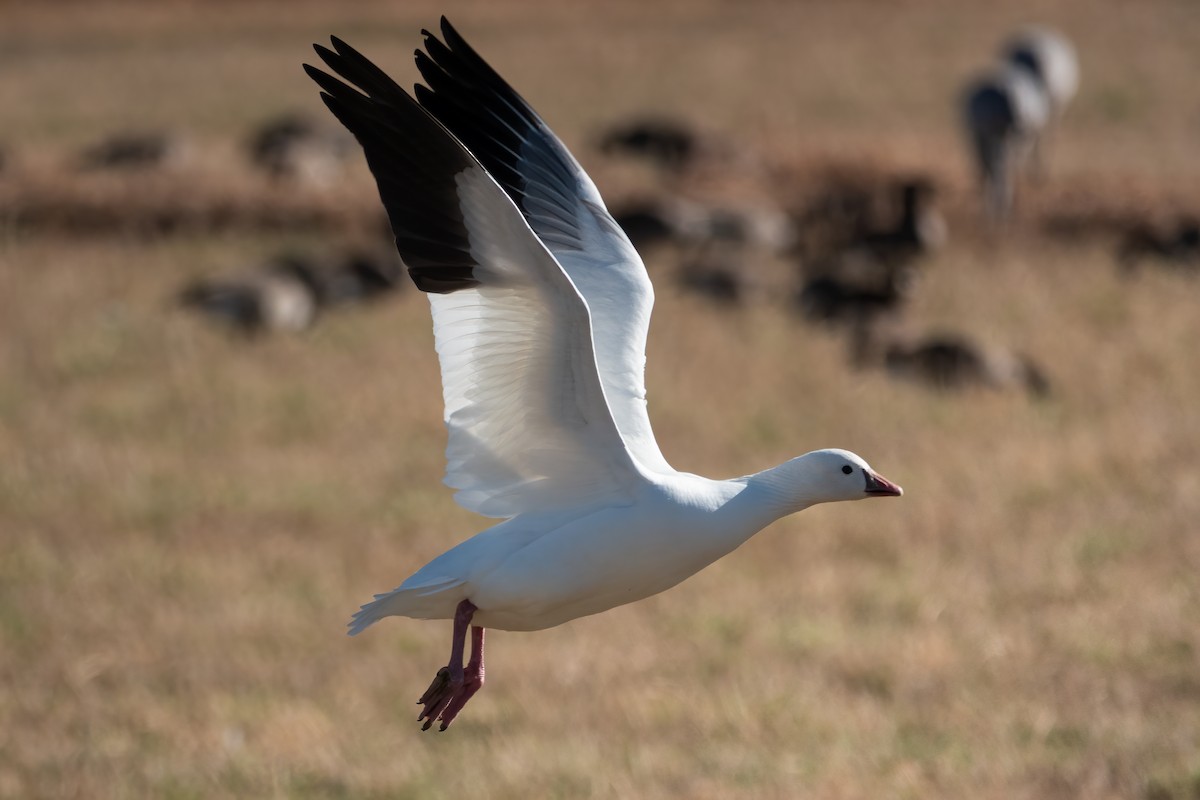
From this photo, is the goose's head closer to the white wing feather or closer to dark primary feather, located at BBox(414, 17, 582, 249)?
the white wing feather

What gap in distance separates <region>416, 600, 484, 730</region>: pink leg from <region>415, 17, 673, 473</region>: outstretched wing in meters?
0.76

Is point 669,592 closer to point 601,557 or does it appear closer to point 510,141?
point 510,141

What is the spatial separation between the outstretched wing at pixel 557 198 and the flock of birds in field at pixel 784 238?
25.0 feet

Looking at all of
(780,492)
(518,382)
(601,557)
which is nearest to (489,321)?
(518,382)

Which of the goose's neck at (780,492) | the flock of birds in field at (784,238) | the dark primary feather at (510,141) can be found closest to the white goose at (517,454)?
the goose's neck at (780,492)

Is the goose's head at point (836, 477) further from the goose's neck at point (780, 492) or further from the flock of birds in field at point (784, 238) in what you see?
the flock of birds in field at point (784, 238)

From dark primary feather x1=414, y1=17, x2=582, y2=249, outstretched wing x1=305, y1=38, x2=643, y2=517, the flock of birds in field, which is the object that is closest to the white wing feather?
outstretched wing x1=305, y1=38, x2=643, y2=517

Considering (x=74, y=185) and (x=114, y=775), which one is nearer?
(x=114, y=775)

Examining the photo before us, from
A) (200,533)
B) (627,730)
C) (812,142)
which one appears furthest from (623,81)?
(627,730)

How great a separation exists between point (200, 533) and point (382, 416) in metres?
2.13

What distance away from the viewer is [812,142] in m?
19.7

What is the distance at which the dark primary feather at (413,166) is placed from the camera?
14.1ft

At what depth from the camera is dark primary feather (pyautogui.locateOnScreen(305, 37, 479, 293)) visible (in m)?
4.29

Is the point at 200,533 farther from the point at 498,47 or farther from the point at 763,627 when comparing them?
the point at 498,47
